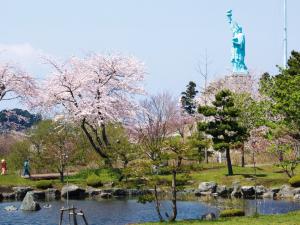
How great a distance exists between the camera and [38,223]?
83.1 feet

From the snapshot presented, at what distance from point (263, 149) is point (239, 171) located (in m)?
2.83

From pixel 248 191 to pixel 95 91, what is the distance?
50.9 ft

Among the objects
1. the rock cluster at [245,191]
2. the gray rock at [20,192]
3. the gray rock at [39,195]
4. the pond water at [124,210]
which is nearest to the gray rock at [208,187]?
the rock cluster at [245,191]

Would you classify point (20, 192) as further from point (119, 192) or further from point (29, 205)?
point (29, 205)

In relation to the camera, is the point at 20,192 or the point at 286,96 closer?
the point at 286,96

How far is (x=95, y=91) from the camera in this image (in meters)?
44.2

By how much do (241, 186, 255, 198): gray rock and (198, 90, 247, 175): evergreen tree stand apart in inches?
250

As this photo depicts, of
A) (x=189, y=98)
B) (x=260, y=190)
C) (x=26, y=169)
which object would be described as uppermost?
(x=189, y=98)

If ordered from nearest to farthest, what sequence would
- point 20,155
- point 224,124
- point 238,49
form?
point 224,124 → point 20,155 → point 238,49

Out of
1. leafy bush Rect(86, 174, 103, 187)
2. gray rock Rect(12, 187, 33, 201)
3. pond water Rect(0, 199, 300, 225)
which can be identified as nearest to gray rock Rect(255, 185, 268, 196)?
pond water Rect(0, 199, 300, 225)

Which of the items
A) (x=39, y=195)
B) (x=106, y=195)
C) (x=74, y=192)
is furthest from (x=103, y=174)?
(x=39, y=195)

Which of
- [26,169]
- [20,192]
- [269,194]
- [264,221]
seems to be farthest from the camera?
[26,169]

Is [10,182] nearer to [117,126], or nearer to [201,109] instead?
[117,126]

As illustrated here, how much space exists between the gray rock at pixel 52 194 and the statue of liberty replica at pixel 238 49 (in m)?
33.3
